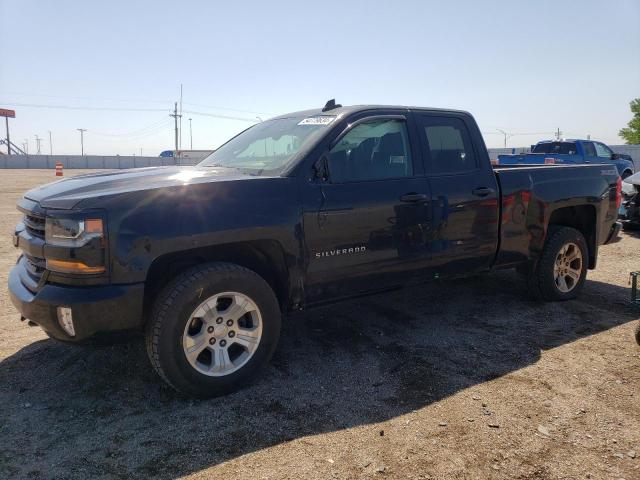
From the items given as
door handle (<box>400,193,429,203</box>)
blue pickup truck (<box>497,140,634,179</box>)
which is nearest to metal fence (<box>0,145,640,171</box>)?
blue pickup truck (<box>497,140,634,179</box>)

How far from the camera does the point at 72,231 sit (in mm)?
2838

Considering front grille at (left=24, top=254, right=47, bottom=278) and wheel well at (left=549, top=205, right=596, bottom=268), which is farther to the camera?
wheel well at (left=549, top=205, right=596, bottom=268)

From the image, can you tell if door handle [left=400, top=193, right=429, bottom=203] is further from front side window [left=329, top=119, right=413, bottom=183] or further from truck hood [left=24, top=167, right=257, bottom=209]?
truck hood [left=24, top=167, right=257, bottom=209]

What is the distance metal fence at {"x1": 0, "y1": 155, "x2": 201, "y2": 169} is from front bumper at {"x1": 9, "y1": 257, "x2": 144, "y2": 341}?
5481 centimetres

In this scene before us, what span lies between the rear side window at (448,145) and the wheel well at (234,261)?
1.60 meters

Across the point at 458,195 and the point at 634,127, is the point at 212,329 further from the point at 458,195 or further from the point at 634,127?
the point at 634,127

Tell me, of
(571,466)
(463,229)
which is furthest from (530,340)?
(571,466)

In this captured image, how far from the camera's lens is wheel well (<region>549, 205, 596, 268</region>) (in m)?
5.32

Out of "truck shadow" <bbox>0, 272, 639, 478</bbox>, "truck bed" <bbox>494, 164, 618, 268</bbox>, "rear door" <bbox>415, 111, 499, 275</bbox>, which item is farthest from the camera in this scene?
"truck bed" <bbox>494, 164, 618, 268</bbox>

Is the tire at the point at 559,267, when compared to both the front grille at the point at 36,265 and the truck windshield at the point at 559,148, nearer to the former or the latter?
the front grille at the point at 36,265

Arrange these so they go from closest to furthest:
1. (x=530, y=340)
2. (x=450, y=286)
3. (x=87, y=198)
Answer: (x=87, y=198), (x=530, y=340), (x=450, y=286)

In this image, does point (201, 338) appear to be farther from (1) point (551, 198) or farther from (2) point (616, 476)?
(1) point (551, 198)

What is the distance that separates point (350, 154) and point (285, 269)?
1029 millimetres

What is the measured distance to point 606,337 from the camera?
4238mm
